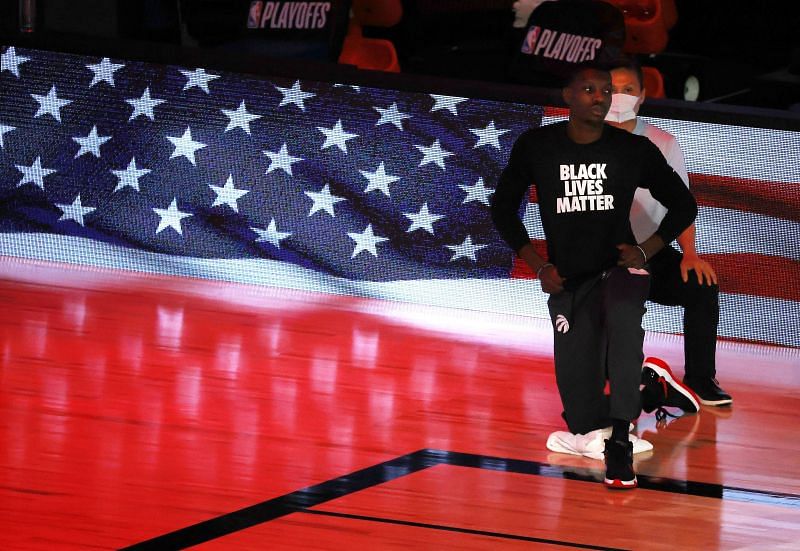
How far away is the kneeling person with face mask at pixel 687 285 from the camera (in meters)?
5.82

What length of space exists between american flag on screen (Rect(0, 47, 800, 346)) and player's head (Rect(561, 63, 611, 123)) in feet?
8.66

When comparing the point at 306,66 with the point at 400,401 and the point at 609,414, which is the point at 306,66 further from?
the point at 609,414

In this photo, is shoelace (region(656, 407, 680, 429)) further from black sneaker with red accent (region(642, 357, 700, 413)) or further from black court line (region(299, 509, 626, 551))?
black court line (region(299, 509, 626, 551))

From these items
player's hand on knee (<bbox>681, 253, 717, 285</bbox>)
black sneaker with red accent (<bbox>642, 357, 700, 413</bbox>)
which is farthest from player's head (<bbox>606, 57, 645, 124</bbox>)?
black sneaker with red accent (<bbox>642, 357, 700, 413</bbox>)

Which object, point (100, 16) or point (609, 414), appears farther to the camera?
point (100, 16)

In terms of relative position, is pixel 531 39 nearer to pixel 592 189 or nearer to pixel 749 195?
pixel 749 195

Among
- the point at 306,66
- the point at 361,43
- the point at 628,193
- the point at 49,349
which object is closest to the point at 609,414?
the point at 628,193

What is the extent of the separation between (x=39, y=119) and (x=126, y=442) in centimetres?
361

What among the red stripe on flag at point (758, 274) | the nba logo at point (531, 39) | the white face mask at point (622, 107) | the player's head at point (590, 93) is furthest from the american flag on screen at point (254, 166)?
the player's head at point (590, 93)

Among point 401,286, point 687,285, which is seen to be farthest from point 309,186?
point 687,285

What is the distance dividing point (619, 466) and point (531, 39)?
15.6ft

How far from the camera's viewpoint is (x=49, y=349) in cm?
598

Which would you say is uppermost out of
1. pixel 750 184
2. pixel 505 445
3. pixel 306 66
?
pixel 306 66

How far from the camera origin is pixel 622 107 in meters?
5.59
